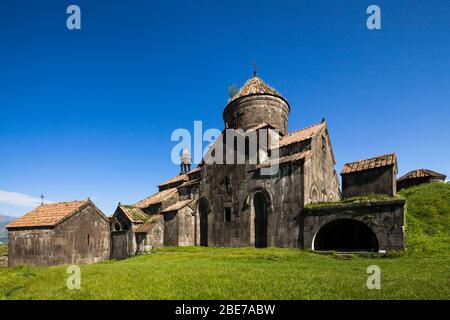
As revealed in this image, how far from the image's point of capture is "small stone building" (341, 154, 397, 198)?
74.0ft

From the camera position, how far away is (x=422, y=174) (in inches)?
1364

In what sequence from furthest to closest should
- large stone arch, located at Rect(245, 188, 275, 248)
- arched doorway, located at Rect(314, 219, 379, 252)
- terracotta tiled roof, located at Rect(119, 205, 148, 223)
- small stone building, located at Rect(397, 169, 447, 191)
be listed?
small stone building, located at Rect(397, 169, 447, 191)
terracotta tiled roof, located at Rect(119, 205, 148, 223)
arched doorway, located at Rect(314, 219, 379, 252)
large stone arch, located at Rect(245, 188, 275, 248)

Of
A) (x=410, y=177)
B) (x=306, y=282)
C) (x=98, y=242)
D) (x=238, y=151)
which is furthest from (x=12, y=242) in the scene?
(x=410, y=177)

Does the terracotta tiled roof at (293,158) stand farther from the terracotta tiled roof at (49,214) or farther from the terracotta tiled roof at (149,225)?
the terracotta tiled roof at (49,214)

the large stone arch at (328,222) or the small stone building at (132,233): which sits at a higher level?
the large stone arch at (328,222)

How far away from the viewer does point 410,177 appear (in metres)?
35.4

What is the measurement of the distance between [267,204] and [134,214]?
13972 mm

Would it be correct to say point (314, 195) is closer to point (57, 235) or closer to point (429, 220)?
point (429, 220)

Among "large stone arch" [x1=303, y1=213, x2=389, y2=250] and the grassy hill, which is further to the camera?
→ "large stone arch" [x1=303, y1=213, x2=389, y2=250]

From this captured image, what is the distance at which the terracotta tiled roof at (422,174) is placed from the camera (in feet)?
111

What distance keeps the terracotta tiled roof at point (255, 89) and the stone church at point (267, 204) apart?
0.42 ft

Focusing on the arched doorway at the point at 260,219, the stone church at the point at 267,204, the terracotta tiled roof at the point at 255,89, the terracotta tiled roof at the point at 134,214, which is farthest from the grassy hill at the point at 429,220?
the terracotta tiled roof at the point at 134,214

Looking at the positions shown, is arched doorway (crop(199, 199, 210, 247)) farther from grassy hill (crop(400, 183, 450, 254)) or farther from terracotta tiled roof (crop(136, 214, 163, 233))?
grassy hill (crop(400, 183, 450, 254))

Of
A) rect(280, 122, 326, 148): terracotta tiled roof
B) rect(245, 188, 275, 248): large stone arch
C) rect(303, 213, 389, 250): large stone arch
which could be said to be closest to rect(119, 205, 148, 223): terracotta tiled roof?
rect(245, 188, 275, 248): large stone arch
